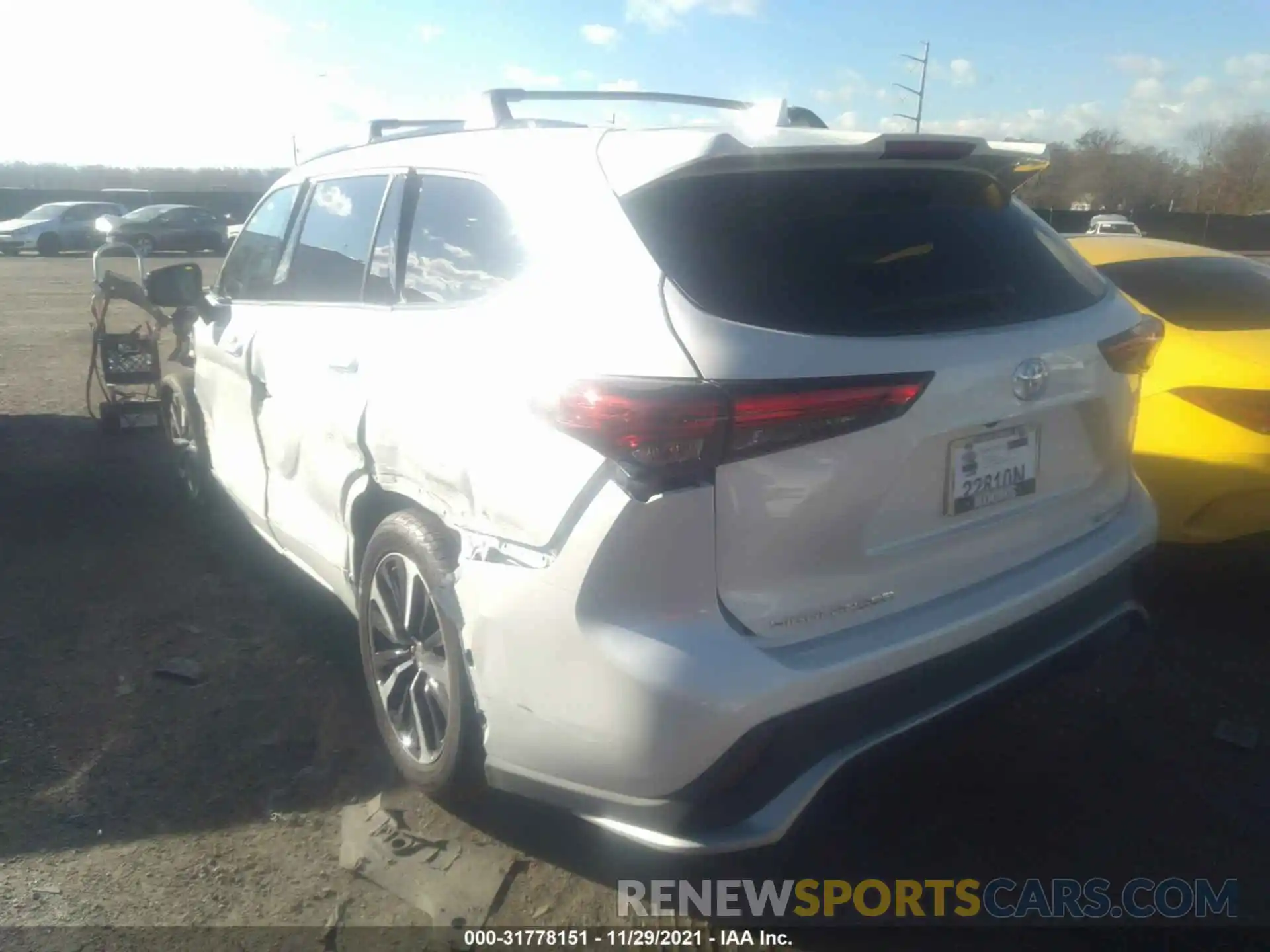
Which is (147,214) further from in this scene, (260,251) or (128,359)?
(260,251)

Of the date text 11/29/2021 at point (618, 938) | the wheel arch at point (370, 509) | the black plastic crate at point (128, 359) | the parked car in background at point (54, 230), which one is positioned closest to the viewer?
the date text 11/29/2021 at point (618, 938)

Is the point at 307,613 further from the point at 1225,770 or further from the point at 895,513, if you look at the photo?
the point at 1225,770

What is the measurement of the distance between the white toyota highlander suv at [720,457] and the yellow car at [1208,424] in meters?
1.04

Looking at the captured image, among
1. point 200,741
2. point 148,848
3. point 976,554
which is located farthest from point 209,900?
point 976,554

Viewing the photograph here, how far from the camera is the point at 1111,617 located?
300cm

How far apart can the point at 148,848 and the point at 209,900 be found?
33cm

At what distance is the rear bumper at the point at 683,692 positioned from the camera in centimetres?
222

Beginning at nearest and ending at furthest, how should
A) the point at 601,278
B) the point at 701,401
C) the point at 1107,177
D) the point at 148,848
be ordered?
1. the point at 701,401
2. the point at 601,278
3. the point at 148,848
4. the point at 1107,177

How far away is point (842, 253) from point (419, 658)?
1.63m

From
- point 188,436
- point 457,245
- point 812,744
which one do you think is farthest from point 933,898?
point 188,436

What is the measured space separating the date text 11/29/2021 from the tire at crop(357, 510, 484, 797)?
15.4 inches

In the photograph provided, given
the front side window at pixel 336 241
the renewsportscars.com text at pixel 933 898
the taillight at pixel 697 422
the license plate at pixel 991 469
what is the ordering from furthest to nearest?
the front side window at pixel 336 241
the renewsportscars.com text at pixel 933 898
the license plate at pixel 991 469
the taillight at pixel 697 422

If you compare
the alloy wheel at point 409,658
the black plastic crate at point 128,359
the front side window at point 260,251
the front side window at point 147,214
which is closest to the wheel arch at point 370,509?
the alloy wheel at point 409,658

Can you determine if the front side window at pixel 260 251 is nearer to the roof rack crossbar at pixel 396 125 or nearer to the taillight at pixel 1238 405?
the roof rack crossbar at pixel 396 125
